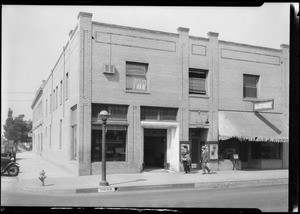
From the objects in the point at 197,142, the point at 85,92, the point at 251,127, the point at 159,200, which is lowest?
the point at 159,200

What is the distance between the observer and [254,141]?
1933cm

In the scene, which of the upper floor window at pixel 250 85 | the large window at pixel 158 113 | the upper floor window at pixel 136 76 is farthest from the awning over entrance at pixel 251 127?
the upper floor window at pixel 136 76

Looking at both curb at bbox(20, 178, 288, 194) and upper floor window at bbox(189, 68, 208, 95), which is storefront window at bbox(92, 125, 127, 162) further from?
upper floor window at bbox(189, 68, 208, 95)

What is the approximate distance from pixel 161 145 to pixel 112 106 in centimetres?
387

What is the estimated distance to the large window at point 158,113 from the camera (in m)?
17.4

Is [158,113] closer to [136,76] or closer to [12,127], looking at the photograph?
[136,76]

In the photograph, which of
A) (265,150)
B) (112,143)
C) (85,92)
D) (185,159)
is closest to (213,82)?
(185,159)

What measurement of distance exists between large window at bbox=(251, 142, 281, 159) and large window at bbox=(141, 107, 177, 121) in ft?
17.4

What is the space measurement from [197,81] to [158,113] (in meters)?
2.97

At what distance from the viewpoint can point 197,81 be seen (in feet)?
60.8
